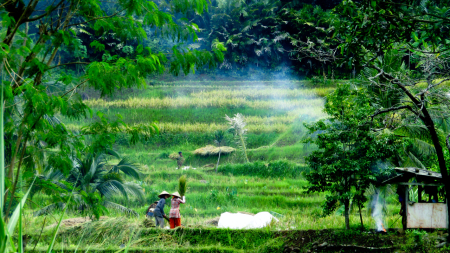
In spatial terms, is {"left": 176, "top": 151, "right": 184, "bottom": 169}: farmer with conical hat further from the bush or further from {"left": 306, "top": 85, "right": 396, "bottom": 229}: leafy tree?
{"left": 306, "top": 85, "right": 396, "bottom": 229}: leafy tree

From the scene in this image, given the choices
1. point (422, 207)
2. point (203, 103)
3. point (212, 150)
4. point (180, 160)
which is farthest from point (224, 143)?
point (422, 207)

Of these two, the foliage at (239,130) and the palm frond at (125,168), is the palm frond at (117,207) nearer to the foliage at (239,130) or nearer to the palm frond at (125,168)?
the palm frond at (125,168)

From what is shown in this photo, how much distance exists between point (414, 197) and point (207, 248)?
567cm

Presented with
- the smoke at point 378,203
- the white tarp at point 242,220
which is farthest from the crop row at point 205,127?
the smoke at point 378,203

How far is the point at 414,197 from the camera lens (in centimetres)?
936

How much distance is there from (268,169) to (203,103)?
4.20 m

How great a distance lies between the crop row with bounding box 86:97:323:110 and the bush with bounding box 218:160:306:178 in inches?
120

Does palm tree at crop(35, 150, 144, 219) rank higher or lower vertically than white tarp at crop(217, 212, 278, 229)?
higher

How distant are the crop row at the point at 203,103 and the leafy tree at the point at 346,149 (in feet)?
Result: 23.8

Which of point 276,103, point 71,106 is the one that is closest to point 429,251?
point 71,106

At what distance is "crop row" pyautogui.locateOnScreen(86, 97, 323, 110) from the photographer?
14586 mm

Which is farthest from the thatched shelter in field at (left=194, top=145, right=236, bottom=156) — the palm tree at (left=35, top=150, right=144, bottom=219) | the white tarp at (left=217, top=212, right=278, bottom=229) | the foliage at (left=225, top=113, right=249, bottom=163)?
the white tarp at (left=217, top=212, right=278, bottom=229)

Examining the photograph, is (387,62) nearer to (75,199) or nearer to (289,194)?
(289,194)

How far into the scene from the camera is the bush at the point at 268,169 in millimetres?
12078
